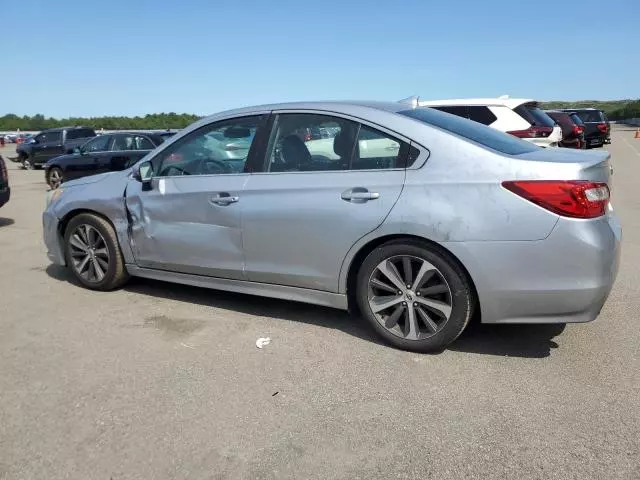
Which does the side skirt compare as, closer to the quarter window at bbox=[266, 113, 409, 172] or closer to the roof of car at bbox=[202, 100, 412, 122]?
the quarter window at bbox=[266, 113, 409, 172]

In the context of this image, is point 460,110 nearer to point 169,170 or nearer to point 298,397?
point 169,170

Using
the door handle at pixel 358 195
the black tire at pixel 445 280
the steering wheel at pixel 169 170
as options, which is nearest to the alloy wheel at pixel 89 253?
the steering wheel at pixel 169 170

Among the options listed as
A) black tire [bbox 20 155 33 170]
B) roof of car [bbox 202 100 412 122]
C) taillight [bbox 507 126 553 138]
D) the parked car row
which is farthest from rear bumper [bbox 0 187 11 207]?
black tire [bbox 20 155 33 170]

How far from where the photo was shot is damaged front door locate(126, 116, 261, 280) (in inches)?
170

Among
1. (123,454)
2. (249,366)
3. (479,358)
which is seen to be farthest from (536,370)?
(123,454)

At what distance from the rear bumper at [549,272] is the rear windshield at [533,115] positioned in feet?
26.8

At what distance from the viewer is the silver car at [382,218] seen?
3.32m

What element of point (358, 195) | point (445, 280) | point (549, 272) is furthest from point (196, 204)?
point (549, 272)

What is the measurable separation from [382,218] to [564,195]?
1087mm

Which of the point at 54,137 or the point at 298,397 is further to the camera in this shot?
the point at 54,137

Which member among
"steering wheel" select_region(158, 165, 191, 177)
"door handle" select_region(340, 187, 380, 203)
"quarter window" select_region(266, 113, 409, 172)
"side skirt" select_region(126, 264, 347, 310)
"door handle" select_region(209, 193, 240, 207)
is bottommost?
"side skirt" select_region(126, 264, 347, 310)

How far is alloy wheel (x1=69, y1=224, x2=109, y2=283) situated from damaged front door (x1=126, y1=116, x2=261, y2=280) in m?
0.42

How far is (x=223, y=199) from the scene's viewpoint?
4.30 m

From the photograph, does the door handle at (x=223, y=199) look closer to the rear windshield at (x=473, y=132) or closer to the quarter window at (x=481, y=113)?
the rear windshield at (x=473, y=132)
